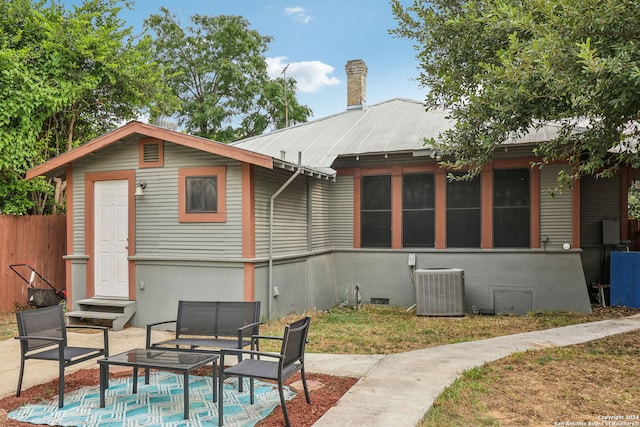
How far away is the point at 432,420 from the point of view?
12.8ft

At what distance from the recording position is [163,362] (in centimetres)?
422

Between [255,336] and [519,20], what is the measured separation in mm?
4178

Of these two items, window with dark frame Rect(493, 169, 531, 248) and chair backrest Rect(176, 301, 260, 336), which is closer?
chair backrest Rect(176, 301, 260, 336)

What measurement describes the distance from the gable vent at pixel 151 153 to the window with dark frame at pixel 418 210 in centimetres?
494

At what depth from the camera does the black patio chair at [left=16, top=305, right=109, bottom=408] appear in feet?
15.0

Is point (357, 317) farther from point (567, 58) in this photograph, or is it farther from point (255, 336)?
point (567, 58)

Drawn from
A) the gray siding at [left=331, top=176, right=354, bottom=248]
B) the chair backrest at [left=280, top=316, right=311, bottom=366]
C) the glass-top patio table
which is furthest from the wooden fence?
the chair backrest at [left=280, top=316, right=311, bottom=366]

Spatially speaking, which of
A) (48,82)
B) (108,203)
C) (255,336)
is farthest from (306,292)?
(48,82)

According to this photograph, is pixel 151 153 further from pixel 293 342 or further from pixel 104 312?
pixel 293 342

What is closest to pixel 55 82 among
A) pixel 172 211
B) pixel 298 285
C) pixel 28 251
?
pixel 28 251

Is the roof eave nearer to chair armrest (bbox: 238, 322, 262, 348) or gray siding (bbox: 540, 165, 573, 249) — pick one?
chair armrest (bbox: 238, 322, 262, 348)

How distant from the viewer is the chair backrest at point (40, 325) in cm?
469

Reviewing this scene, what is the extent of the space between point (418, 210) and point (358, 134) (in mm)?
2386

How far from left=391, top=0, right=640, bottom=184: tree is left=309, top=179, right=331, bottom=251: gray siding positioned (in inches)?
134
